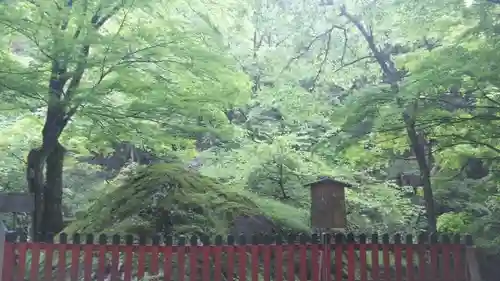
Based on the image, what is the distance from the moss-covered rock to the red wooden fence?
36.9 inches

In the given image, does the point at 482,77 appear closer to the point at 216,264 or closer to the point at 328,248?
the point at 328,248

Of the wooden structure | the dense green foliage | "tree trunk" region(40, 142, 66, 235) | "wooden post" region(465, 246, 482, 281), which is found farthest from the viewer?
"tree trunk" region(40, 142, 66, 235)

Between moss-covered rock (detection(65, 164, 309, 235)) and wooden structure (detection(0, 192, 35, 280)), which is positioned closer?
wooden structure (detection(0, 192, 35, 280))

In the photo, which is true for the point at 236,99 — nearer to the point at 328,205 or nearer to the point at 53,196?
the point at 328,205

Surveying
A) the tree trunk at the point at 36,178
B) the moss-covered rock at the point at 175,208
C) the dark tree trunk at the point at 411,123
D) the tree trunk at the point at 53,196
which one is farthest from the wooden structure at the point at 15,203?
the dark tree trunk at the point at 411,123

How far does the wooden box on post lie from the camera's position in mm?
6566

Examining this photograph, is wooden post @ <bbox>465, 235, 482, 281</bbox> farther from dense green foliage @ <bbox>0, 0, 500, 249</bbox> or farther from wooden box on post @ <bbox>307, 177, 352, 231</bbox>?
wooden box on post @ <bbox>307, 177, 352, 231</bbox>

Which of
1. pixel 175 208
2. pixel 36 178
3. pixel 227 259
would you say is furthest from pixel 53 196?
pixel 227 259

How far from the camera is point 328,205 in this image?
659 cm

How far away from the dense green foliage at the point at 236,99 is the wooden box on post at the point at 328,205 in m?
1.28

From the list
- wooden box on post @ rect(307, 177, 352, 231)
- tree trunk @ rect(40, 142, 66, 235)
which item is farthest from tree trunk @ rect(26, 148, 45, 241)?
wooden box on post @ rect(307, 177, 352, 231)

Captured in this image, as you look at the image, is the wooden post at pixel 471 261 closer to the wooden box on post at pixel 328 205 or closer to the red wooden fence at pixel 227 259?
the red wooden fence at pixel 227 259

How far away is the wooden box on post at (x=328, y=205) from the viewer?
6.57 meters

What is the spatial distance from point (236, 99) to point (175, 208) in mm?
2193
